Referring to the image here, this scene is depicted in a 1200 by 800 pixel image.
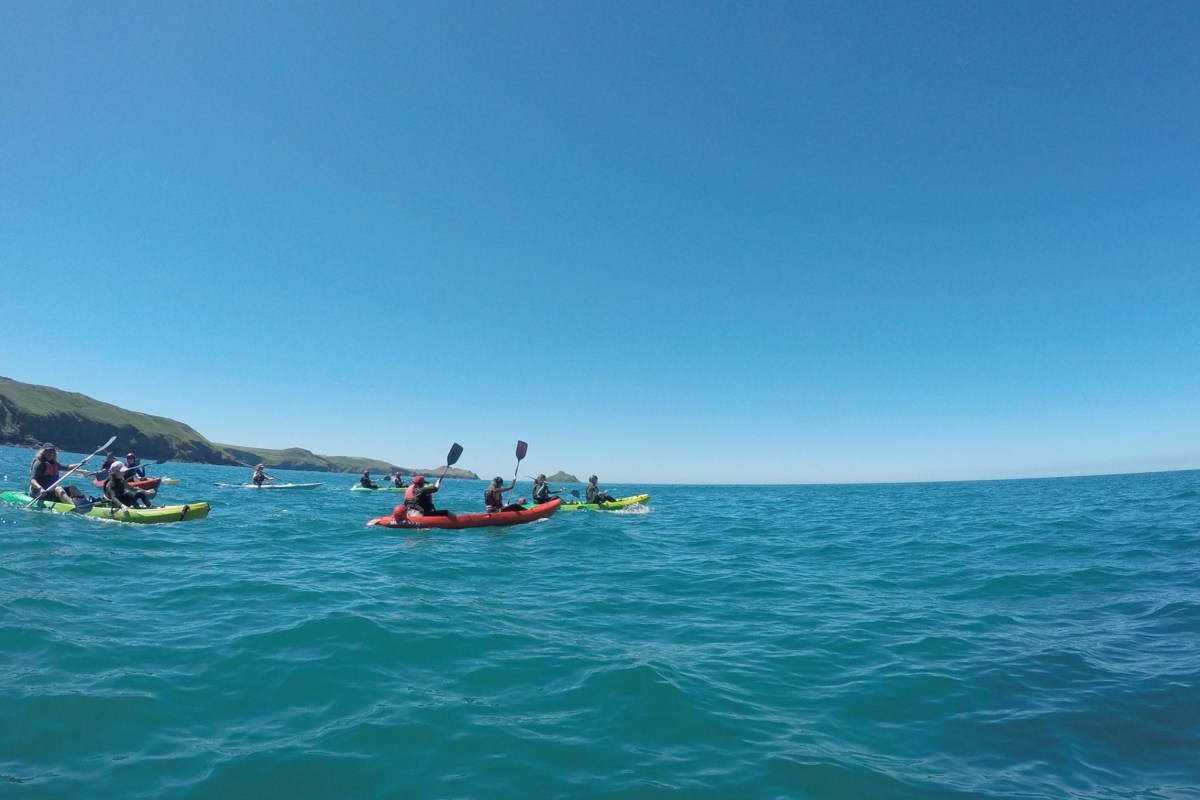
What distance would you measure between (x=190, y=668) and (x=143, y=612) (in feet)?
9.76

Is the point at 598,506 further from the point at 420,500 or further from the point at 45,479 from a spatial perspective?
the point at 45,479

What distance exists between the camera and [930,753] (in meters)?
5.63

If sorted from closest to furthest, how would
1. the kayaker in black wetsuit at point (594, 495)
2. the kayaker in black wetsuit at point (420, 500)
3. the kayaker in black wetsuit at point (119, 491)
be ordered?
the kayaker in black wetsuit at point (119, 491)
the kayaker in black wetsuit at point (420, 500)
the kayaker in black wetsuit at point (594, 495)

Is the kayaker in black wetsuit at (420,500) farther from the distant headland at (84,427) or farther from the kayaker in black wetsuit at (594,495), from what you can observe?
the distant headland at (84,427)

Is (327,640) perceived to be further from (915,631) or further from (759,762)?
(915,631)

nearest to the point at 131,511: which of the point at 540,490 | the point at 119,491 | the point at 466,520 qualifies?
the point at 119,491

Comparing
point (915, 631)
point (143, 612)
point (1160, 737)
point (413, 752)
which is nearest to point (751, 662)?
point (915, 631)

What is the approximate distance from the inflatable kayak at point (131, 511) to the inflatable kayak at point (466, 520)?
18.2 ft

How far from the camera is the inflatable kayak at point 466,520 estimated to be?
67.0ft

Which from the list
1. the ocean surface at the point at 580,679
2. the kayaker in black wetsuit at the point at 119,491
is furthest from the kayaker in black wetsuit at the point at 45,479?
the ocean surface at the point at 580,679

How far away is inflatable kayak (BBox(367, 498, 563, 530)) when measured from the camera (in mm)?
20422

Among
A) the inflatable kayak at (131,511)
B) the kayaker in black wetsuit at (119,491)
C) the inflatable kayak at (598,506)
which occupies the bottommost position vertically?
the inflatable kayak at (598,506)

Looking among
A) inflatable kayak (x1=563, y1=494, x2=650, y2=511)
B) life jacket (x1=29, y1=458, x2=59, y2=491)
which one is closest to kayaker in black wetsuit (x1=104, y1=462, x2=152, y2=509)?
life jacket (x1=29, y1=458, x2=59, y2=491)

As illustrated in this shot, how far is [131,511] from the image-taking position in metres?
18.3
